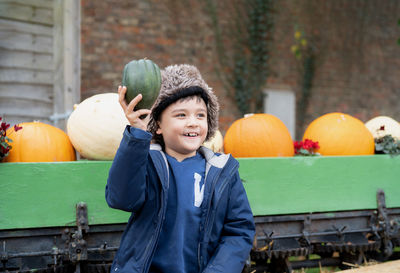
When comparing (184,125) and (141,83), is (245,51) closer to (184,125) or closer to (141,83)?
(184,125)

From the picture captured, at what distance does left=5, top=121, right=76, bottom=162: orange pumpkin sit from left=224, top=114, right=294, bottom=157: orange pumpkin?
105 centimetres

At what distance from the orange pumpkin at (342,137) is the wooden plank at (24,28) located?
8.17 feet

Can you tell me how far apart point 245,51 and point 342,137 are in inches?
190

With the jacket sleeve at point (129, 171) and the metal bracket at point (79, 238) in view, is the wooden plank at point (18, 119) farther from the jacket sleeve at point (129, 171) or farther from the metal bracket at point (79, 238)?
A: the jacket sleeve at point (129, 171)

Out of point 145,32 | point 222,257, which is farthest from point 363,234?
point 145,32

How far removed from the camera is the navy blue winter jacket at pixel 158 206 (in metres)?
1.41

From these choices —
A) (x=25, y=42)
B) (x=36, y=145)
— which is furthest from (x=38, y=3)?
(x=36, y=145)

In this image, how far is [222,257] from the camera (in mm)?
1569

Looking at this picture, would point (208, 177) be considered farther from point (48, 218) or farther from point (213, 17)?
point (213, 17)

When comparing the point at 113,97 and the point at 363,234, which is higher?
the point at 113,97

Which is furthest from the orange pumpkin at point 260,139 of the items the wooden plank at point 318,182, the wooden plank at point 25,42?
the wooden plank at point 25,42

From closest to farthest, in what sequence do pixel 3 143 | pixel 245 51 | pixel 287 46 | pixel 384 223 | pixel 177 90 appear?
pixel 177 90 → pixel 3 143 → pixel 384 223 → pixel 245 51 → pixel 287 46

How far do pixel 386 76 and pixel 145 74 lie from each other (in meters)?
8.20

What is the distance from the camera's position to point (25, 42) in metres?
3.66
